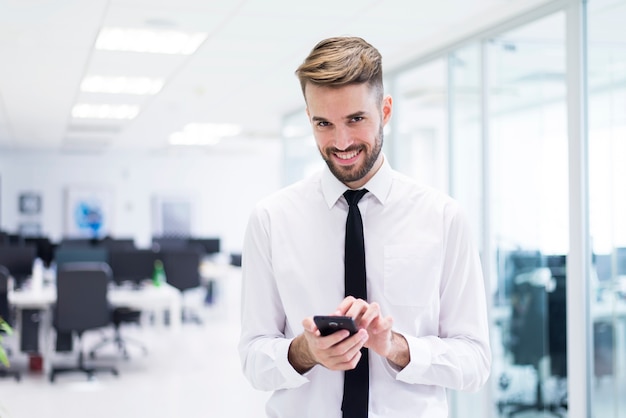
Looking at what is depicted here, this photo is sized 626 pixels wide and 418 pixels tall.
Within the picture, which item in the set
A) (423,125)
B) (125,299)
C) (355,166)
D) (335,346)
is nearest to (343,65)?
(355,166)

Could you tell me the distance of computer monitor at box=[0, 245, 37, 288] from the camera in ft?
27.1

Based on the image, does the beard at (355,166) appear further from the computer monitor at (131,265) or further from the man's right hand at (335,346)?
the computer monitor at (131,265)

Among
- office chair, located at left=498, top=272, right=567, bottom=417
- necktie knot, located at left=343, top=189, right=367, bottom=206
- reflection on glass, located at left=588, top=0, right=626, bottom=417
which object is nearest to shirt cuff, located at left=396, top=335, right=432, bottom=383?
necktie knot, located at left=343, top=189, right=367, bottom=206

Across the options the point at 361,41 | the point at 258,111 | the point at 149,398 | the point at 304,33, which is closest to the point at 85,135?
the point at 258,111

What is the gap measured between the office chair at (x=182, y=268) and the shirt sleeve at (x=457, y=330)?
7544 mm

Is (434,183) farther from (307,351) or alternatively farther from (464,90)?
(307,351)

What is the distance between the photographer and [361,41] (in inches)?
59.1

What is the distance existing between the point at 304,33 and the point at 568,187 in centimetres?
234

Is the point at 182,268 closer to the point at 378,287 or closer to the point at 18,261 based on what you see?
the point at 18,261

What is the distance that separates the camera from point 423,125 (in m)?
6.01

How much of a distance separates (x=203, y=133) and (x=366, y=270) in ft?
35.1

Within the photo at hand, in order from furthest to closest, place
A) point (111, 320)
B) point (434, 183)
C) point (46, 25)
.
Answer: point (111, 320)
point (434, 183)
point (46, 25)

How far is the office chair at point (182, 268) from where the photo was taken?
29.1 ft

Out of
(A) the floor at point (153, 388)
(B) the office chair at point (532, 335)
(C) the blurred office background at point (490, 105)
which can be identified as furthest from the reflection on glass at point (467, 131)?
(A) the floor at point (153, 388)
